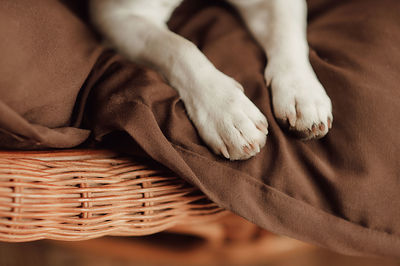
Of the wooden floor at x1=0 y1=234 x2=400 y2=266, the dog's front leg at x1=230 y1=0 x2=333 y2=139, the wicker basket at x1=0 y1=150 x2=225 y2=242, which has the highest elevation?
the dog's front leg at x1=230 y1=0 x2=333 y2=139

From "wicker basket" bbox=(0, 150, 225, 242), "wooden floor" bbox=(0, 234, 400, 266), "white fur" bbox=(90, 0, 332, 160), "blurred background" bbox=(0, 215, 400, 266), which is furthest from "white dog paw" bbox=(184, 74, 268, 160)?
"wooden floor" bbox=(0, 234, 400, 266)

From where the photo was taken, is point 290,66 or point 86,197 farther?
point 290,66

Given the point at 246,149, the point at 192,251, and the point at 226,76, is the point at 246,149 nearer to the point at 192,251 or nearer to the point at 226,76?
the point at 226,76

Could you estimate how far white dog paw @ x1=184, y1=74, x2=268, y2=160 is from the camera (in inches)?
32.3

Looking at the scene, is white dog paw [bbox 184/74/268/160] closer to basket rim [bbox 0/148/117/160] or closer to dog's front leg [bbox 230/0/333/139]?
dog's front leg [bbox 230/0/333/139]

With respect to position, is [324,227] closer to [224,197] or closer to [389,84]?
[224,197]

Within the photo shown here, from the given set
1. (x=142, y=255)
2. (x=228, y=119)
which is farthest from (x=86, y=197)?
(x=142, y=255)

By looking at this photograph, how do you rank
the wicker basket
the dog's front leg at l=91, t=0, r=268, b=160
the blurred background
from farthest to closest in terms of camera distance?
the blurred background → the dog's front leg at l=91, t=0, r=268, b=160 → the wicker basket

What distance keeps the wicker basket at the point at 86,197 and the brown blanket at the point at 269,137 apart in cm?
4

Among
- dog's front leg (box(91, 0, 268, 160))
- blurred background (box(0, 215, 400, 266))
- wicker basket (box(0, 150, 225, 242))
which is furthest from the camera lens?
blurred background (box(0, 215, 400, 266))

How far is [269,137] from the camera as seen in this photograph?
0.86 metres

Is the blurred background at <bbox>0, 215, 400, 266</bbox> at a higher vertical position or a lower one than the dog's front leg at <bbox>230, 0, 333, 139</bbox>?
lower

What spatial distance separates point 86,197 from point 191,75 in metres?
0.33

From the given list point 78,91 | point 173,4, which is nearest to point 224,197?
point 78,91
